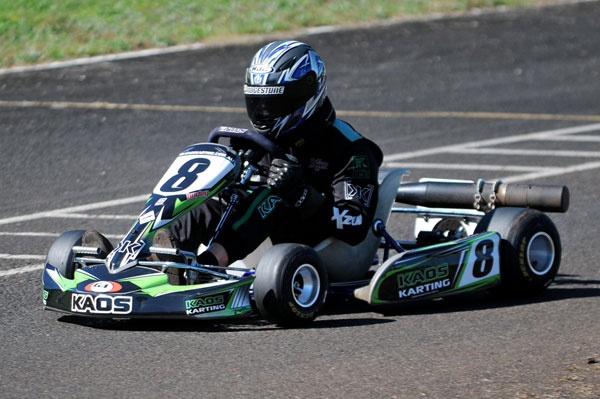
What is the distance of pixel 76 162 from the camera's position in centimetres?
995

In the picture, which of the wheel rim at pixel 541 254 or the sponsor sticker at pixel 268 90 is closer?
the sponsor sticker at pixel 268 90

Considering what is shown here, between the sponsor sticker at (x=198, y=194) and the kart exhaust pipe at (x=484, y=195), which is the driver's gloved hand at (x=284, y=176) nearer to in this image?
the sponsor sticker at (x=198, y=194)

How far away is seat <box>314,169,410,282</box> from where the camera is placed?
593cm

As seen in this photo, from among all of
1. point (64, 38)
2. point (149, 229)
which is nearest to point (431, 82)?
point (64, 38)

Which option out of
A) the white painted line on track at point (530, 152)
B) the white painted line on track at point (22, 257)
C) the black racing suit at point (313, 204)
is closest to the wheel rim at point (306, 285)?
the black racing suit at point (313, 204)

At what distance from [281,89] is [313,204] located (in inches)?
24.1

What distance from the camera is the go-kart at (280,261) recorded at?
5.29 m

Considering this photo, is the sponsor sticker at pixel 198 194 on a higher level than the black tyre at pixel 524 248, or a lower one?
higher

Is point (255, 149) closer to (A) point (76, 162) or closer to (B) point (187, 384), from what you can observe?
(B) point (187, 384)

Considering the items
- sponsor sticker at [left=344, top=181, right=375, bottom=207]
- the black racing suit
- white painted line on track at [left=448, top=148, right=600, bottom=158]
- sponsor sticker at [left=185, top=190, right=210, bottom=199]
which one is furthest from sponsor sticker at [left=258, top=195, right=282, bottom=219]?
white painted line on track at [left=448, top=148, right=600, bottom=158]

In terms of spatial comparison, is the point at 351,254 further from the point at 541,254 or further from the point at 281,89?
the point at 541,254

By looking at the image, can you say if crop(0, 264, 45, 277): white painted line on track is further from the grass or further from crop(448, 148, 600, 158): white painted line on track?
the grass

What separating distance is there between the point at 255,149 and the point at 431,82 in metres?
7.99

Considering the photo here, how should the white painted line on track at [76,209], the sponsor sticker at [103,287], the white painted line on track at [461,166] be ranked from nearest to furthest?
the sponsor sticker at [103,287] < the white painted line on track at [76,209] < the white painted line on track at [461,166]
